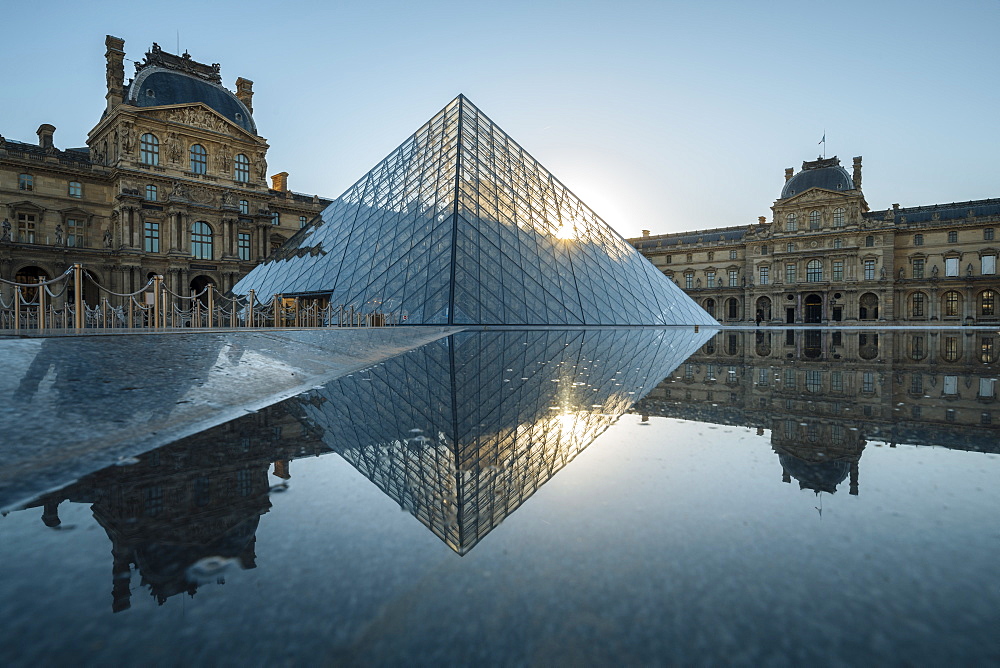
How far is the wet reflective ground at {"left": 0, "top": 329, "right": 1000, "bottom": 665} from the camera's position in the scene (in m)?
1.11

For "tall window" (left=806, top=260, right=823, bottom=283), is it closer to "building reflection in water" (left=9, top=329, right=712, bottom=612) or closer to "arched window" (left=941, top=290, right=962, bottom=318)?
"arched window" (left=941, top=290, right=962, bottom=318)

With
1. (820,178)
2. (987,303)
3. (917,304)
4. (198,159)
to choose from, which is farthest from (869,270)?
(198,159)

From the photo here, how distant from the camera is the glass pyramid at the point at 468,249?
20031 mm

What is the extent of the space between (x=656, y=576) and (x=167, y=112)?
4419 cm

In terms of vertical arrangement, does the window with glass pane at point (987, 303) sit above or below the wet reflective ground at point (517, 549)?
above

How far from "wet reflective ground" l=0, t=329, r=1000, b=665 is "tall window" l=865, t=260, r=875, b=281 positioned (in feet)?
202

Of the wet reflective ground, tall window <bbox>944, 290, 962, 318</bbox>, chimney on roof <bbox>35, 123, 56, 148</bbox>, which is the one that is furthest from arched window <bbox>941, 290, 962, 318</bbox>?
chimney on roof <bbox>35, 123, 56, 148</bbox>

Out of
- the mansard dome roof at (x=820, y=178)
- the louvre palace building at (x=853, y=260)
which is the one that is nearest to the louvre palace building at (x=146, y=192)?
the louvre palace building at (x=853, y=260)

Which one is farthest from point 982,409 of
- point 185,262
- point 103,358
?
point 185,262

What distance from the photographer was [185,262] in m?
35.4

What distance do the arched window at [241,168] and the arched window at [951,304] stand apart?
212 feet

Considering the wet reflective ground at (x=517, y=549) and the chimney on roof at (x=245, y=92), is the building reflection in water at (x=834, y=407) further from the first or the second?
the chimney on roof at (x=245, y=92)

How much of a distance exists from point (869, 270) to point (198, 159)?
202ft

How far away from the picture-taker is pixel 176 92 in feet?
124
